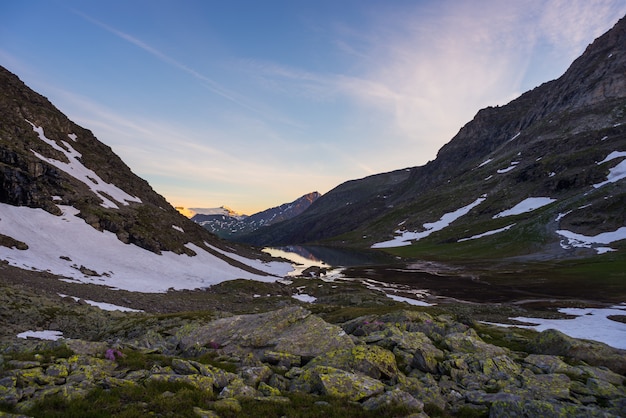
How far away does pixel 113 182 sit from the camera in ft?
368

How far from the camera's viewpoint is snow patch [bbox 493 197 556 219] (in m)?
172

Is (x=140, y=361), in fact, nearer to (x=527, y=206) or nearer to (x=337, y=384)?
(x=337, y=384)

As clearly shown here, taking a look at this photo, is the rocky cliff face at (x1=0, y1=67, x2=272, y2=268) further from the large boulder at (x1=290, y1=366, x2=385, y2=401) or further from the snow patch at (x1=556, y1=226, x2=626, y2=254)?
the snow patch at (x1=556, y1=226, x2=626, y2=254)

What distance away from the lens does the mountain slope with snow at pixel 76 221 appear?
58.0 metres

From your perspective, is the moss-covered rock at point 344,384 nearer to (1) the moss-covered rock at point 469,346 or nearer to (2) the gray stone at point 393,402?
(2) the gray stone at point 393,402

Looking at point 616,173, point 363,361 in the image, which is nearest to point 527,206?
point 616,173

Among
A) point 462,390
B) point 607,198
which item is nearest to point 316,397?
point 462,390

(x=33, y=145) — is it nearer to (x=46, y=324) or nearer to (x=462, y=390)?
(x=46, y=324)

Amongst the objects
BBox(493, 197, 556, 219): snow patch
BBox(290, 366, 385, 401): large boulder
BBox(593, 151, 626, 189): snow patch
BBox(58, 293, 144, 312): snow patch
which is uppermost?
BBox(593, 151, 626, 189): snow patch

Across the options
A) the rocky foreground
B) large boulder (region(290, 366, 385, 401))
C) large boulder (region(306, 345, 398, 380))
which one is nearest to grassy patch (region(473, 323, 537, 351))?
the rocky foreground

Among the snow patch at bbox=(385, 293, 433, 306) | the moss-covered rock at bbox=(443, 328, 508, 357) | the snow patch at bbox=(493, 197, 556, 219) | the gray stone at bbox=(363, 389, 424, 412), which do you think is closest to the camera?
the gray stone at bbox=(363, 389, 424, 412)

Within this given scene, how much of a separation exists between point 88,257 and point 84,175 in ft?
152

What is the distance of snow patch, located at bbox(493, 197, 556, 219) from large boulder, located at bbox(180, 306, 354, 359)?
7192 inches

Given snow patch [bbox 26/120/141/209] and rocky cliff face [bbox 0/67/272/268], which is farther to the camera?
snow patch [bbox 26/120/141/209]
